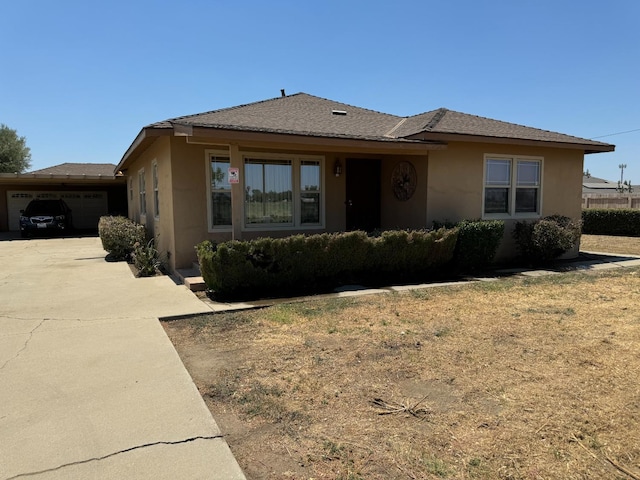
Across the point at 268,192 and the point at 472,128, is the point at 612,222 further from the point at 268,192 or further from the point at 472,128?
the point at 268,192

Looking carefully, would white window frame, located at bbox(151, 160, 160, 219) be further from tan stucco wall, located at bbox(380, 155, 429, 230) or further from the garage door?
the garage door

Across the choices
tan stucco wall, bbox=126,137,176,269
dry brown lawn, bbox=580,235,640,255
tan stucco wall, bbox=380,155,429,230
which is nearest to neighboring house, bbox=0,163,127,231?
tan stucco wall, bbox=126,137,176,269

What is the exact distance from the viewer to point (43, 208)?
67.0 feet

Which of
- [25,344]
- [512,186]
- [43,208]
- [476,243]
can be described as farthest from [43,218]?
[512,186]

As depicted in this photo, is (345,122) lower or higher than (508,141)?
higher

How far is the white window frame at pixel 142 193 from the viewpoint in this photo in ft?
42.5

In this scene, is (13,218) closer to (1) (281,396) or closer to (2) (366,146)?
(2) (366,146)

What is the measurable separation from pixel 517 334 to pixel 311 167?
6.06m

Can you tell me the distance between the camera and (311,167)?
9.84 metres

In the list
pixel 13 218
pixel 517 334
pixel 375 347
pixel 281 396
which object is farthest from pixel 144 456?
pixel 13 218

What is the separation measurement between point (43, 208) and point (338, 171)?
55.5ft

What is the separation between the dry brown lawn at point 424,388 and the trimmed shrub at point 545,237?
340 centimetres

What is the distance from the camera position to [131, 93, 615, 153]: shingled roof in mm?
8289

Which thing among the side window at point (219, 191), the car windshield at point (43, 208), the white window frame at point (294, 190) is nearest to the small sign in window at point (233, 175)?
the white window frame at point (294, 190)
